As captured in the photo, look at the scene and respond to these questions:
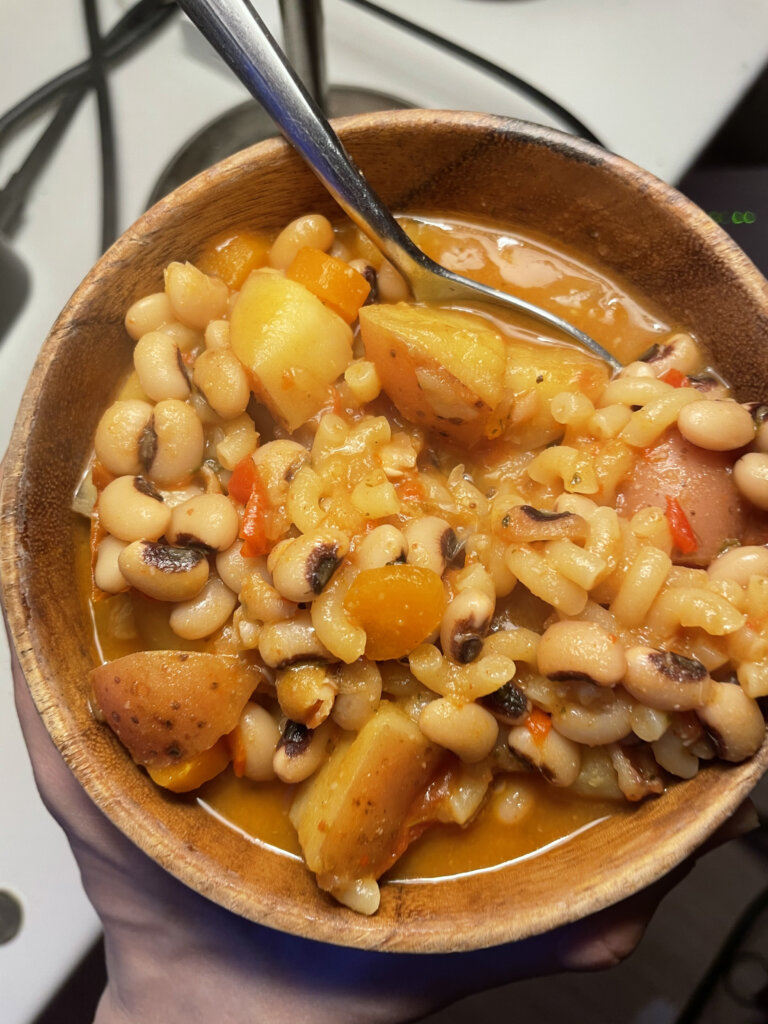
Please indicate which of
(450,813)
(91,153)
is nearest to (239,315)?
(450,813)

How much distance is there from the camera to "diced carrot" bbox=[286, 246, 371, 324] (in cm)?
143

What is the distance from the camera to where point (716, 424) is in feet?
4.13

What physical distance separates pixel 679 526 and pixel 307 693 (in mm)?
660

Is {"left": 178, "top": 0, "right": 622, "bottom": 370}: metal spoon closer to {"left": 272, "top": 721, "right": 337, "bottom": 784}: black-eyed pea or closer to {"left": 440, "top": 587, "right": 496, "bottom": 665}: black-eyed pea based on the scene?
{"left": 440, "top": 587, "right": 496, "bottom": 665}: black-eyed pea

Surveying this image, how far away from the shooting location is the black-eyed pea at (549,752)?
1.24m

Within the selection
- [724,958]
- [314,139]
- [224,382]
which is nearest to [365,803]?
[224,382]

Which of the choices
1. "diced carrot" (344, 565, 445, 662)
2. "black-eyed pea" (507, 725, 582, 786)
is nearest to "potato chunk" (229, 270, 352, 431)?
"diced carrot" (344, 565, 445, 662)

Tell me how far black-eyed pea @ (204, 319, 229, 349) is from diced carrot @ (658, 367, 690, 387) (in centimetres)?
79

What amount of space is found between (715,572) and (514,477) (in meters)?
0.37

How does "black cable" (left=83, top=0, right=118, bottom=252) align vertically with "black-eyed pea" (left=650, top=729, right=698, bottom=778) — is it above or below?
below

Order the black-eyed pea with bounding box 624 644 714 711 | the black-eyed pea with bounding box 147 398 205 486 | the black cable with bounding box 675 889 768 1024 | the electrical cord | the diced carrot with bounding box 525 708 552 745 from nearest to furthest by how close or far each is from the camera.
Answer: the black-eyed pea with bounding box 624 644 714 711 < the diced carrot with bounding box 525 708 552 745 < the black-eyed pea with bounding box 147 398 205 486 < the black cable with bounding box 675 889 768 1024 < the electrical cord

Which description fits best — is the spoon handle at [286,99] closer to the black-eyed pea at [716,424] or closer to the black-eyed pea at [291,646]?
the black-eyed pea at [716,424]

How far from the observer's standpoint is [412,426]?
4.66 feet

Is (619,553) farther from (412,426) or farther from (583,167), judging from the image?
(583,167)
